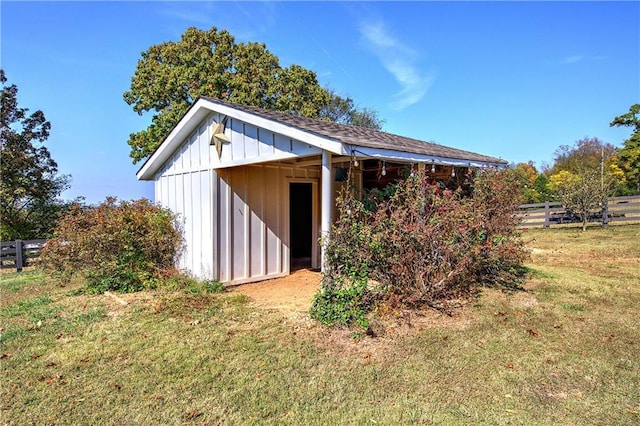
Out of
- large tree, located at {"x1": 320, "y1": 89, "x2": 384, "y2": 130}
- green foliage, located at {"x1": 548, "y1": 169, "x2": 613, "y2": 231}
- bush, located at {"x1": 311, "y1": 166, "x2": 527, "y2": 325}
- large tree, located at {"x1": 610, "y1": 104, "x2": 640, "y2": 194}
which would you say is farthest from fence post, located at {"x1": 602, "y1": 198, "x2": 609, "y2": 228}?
large tree, located at {"x1": 320, "y1": 89, "x2": 384, "y2": 130}

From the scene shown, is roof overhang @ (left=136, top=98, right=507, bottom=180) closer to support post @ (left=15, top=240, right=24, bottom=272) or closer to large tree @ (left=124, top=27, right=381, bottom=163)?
support post @ (left=15, top=240, right=24, bottom=272)

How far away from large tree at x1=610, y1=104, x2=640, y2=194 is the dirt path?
96.1 ft

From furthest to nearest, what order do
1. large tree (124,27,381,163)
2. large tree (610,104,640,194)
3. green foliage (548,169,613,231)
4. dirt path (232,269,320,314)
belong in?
1. large tree (610,104,640,194)
2. large tree (124,27,381,163)
3. green foliage (548,169,613,231)
4. dirt path (232,269,320,314)

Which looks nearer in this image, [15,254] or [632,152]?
[15,254]

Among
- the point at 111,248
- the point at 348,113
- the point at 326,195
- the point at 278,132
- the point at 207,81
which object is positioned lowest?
the point at 111,248

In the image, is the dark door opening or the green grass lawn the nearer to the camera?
the green grass lawn

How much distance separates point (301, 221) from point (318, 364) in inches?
322

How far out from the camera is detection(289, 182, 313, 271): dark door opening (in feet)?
39.0

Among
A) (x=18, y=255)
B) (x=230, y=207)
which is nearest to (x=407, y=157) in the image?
(x=230, y=207)

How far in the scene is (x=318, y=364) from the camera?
407cm

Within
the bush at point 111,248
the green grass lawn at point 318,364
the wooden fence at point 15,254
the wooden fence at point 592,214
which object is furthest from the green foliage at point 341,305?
the wooden fence at point 592,214

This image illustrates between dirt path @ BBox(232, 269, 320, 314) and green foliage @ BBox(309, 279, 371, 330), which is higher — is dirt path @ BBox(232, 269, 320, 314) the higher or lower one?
the lower one

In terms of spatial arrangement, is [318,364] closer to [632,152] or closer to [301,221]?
[301,221]

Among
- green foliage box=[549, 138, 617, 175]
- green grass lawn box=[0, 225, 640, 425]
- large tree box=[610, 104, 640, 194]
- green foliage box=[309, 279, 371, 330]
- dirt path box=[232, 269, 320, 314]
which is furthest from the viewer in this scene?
green foliage box=[549, 138, 617, 175]
